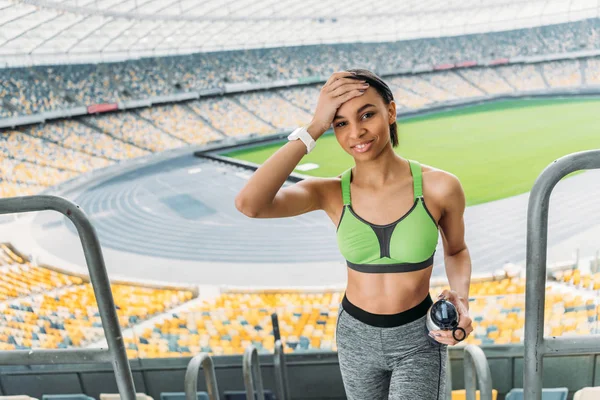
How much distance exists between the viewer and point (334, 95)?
71.9 inches

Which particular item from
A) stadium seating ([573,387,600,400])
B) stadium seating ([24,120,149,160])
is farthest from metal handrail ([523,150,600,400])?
stadium seating ([24,120,149,160])

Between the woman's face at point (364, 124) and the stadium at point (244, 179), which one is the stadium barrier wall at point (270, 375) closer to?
the stadium at point (244, 179)

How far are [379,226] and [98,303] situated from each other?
101cm

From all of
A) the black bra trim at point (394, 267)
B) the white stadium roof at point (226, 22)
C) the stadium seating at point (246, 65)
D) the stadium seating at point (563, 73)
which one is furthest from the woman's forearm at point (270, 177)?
the stadium seating at point (563, 73)

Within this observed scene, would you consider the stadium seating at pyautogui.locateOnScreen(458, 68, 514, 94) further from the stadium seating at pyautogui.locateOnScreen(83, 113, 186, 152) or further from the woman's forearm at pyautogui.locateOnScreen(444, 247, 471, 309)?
the woman's forearm at pyautogui.locateOnScreen(444, 247, 471, 309)

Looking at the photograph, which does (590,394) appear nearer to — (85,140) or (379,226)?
(379,226)

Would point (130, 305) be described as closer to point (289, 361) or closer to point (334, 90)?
point (289, 361)

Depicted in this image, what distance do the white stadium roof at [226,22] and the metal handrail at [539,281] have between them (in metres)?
21.2

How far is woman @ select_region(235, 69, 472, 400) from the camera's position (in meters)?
1.85

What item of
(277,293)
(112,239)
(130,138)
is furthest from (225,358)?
(130,138)

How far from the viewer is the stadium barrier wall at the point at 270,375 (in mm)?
4055

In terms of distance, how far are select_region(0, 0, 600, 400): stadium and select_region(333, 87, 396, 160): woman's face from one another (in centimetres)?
62

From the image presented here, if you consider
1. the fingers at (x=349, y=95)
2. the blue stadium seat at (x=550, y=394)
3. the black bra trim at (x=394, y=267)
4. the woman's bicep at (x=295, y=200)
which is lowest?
the blue stadium seat at (x=550, y=394)

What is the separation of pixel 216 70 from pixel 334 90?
36.5 meters
